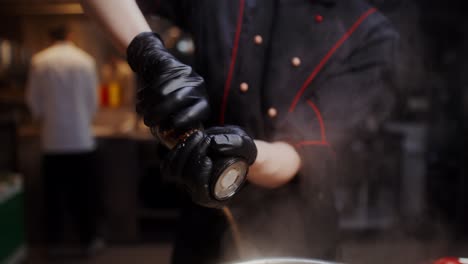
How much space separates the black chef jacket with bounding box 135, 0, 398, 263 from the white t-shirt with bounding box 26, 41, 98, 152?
237cm

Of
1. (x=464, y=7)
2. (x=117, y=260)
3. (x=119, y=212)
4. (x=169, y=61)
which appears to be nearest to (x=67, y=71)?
(x=119, y=212)

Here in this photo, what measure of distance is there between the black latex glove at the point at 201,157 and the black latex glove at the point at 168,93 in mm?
26

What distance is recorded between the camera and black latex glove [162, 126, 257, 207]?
534mm

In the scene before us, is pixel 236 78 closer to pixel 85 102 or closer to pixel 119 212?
pixel 85 102

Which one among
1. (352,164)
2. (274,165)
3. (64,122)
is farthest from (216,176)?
(64,122)

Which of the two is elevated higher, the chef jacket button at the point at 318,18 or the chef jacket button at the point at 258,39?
the chef jacket button at the point at 318,18

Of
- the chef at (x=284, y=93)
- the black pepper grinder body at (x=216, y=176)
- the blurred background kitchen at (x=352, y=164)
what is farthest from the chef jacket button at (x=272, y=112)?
the blurred background kitchen at (x=352, y=164)

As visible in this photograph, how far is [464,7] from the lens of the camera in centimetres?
164

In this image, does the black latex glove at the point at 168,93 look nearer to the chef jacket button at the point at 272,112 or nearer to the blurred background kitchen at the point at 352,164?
the chef jacket button at the point at 272,112

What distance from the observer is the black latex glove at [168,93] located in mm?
538

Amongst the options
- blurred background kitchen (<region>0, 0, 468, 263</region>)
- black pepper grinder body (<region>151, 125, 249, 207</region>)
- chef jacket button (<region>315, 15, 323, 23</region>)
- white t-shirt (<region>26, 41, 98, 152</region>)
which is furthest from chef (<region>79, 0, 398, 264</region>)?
white t-shirt (<region>26, 41, 98, 152</region>)

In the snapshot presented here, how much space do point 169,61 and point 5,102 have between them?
402 cm

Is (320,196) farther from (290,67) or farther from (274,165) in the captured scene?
(290,67)

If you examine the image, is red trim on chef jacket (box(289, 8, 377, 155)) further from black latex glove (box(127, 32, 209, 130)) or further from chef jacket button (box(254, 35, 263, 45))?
black latex glove (box(127, 32, 209, 130))
